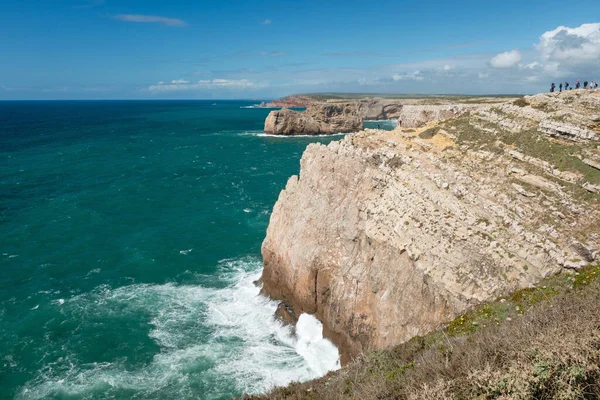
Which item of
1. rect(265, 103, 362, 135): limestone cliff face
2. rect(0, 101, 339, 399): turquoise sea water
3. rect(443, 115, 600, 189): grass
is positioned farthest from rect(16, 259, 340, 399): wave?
rect(265, 103, 362, 135): limestone cliff face

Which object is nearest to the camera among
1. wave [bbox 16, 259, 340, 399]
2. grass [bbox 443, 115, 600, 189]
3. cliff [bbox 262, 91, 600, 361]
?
cliff [bbox 262, 91, 600, 361]

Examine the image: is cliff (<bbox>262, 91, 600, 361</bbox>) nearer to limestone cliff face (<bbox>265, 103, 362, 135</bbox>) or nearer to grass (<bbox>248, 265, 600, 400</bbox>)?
grass (<bbox>248, 265, 600, 400</bbox>)

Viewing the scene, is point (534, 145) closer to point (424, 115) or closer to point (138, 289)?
point (424, 115)

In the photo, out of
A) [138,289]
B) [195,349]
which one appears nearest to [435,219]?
[195,349]

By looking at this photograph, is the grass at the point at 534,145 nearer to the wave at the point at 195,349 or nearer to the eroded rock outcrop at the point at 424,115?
the eroded rock outcrop at the point at 424,115

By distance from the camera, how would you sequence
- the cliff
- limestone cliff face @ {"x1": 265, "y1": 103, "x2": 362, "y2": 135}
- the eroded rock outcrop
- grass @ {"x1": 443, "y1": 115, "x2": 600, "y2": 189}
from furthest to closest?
limestone cliff face @ {"x1": 265, "y1": 103, "x2": 362, "y2": 135}, the eroded rock outcrop, grass @ {"x1": 443, "y1": 115, "x2": 600, "y2": 189}, the cliff
